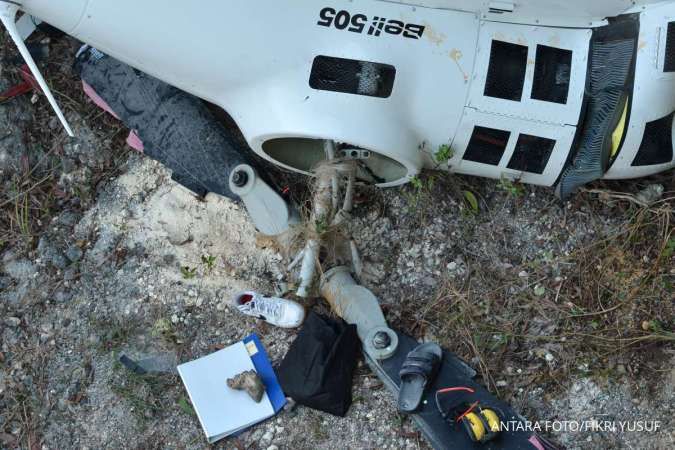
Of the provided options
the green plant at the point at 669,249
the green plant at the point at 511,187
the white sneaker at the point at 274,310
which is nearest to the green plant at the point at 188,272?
the white sneaker at the point at 274,310

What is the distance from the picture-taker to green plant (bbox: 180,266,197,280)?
426 cm

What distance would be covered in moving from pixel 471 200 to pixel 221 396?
1824mm

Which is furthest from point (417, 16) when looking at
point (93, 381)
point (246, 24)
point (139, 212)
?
point (93, 381)

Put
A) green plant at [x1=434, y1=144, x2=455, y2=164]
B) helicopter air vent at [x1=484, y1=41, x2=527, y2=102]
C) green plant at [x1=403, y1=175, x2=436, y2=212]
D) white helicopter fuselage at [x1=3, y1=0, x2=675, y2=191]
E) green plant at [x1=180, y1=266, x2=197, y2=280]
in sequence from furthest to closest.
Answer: green plant at [x1=180, y1=266, x2=197, y2=280], green plant at [x1=403, y1=175, x2=436, y2=212], green plant at [x1=434, y1=144, x2=455, y2=164], helicopter air vent at [x1=484, y1=41, x2=527, y2=102], white helicopter fuselage at [x1=3, y1=0, x2=675, y2=191]

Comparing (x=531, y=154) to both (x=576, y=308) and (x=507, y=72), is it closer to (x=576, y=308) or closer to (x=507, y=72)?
(x=507, y=72)

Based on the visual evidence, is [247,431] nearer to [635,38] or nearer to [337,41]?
[337,41]

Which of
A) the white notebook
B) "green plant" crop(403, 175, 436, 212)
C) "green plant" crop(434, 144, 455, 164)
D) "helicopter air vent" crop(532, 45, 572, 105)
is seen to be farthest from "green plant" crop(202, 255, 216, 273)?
"helicopter air vent" crop(532, 45, 572, 105)

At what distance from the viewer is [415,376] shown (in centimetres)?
371

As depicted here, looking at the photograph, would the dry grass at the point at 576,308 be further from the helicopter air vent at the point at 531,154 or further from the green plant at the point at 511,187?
the helicopter air vent at the point at 531,154

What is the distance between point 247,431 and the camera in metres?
3.97

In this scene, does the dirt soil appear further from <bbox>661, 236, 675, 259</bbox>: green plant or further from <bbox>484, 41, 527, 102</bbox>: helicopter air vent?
<bbox>484, 41, 527, 102</bbox>: helicopter air vent

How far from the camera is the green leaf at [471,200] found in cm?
416

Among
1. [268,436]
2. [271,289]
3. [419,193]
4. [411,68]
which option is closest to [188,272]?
[271,289]

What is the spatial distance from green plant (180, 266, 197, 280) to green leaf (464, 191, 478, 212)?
5.50 feet
